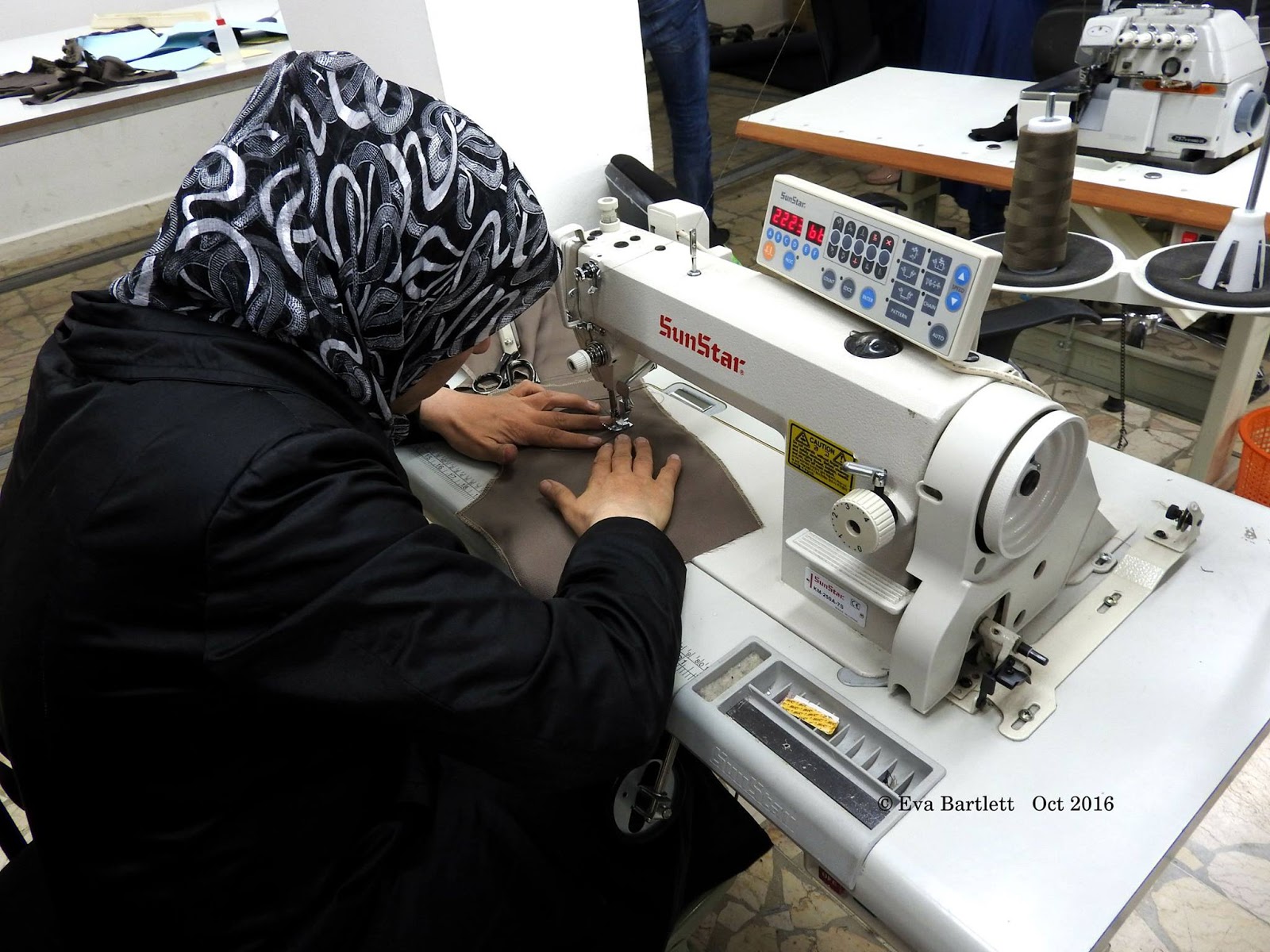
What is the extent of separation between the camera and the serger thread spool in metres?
1.12

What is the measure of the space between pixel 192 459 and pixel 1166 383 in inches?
87.0

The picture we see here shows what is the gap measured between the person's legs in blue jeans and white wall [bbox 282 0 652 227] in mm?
1268

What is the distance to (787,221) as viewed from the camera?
0.98m

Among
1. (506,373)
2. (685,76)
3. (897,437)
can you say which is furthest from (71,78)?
(897,437)

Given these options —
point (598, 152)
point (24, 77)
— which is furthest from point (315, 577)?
point (24, 77)

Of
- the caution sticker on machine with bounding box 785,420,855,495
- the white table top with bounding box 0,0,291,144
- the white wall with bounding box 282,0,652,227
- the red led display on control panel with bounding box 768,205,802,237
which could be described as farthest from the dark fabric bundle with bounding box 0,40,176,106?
the caution sticker on machine with bounding box 785,420,855,495

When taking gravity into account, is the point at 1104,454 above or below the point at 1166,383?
above

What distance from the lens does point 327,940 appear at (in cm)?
90

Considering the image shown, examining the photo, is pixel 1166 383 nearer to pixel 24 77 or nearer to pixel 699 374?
pixel 699 374

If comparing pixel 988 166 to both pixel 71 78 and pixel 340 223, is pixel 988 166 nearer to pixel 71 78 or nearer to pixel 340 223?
pixel 340 223

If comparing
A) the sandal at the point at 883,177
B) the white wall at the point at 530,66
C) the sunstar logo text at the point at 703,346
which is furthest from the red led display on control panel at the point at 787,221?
the sandal at the point at 883,177

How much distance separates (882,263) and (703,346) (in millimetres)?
226

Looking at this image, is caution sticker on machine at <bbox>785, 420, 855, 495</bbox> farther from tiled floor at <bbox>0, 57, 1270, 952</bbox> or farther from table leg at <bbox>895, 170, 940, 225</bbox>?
table leg at <bbox>895, 170, 940, 225</bbox>

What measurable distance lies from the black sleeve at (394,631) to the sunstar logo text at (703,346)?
1.07 ft
